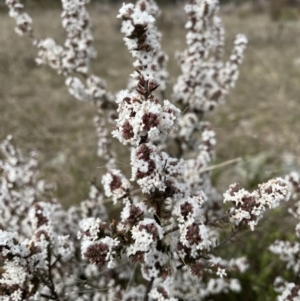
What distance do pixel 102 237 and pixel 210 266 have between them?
71 cm

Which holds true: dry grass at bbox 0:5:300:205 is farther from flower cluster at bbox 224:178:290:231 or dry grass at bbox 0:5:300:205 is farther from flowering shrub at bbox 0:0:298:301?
flower cluster at bbox 224:178:290:231

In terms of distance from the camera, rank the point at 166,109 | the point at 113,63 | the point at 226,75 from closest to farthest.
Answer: the point at 166,109
the point at 226,75
the point at 113,63

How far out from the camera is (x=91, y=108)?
824 centimetres

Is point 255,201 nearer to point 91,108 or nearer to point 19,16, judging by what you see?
point 19,16

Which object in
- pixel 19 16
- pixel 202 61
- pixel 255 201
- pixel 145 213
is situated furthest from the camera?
pixel 202 61

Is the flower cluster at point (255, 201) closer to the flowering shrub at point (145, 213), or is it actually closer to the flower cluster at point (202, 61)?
the flowering shrub at point (145, 213)

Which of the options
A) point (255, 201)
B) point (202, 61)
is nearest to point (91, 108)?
point (202, 61)

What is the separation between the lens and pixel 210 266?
2.13 m

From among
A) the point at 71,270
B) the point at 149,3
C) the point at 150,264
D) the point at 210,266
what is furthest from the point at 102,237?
the point at 149,3

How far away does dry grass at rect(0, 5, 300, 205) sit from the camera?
6.40m

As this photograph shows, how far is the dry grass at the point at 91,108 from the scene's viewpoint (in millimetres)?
6402

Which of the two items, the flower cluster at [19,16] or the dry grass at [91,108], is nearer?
the flower cluster at [19,16]

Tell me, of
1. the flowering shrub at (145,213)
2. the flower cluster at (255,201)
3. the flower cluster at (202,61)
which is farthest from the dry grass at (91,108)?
the flower cluster at (255,201)

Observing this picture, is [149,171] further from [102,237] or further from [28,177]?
[28,177]
